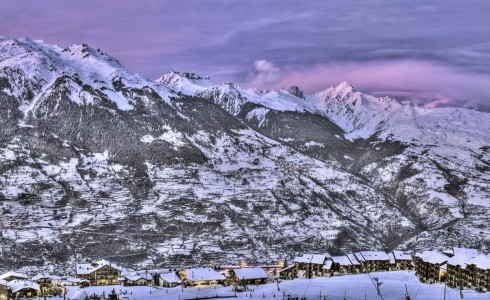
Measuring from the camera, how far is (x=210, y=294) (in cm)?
15750

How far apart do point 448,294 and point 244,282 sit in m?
63.7

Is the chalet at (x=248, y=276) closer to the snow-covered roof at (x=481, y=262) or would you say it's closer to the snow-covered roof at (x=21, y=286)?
the snow-covered roof at (x=21, y=286)

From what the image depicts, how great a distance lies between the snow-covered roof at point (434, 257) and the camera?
159 m

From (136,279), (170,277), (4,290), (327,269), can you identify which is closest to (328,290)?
(327,269)

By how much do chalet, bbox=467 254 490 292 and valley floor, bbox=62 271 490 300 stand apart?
481cm

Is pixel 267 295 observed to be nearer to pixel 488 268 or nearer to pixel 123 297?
pixel 123 297

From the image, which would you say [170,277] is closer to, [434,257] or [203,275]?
[203,275]

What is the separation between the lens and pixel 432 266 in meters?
161

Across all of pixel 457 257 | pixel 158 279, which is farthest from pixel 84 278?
pixel 457 257

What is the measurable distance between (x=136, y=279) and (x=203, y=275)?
20409 millimetres

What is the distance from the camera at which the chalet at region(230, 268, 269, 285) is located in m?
182

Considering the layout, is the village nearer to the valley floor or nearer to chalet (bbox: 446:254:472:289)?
chalet (bbox: 446:254:472:289)

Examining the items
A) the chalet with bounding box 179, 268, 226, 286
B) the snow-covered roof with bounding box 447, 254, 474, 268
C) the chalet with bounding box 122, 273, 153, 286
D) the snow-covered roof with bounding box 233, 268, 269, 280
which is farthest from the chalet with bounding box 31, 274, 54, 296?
the snow-covered roof with bounding box 447, 254, 474, 268

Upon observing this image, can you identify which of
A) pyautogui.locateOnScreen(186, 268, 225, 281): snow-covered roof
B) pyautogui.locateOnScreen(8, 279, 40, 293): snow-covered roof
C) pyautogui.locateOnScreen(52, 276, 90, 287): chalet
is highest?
pyautogui.locateOnScreen(8, 279, 40, 293): snow-covered roof
